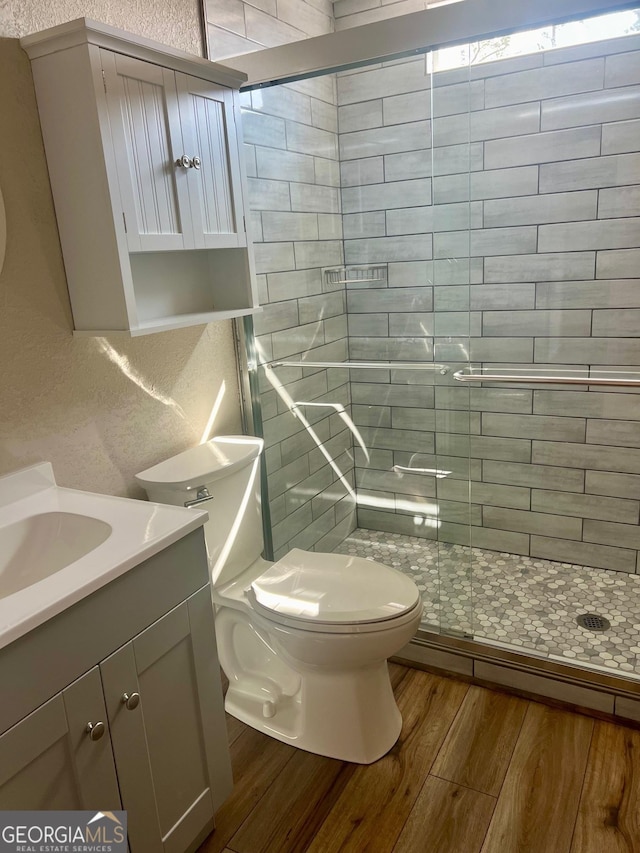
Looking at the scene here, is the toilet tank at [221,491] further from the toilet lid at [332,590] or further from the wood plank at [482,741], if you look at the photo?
the wood plank at [482,741]

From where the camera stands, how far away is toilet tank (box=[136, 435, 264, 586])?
1.84 metres

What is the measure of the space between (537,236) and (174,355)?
5.19 ft

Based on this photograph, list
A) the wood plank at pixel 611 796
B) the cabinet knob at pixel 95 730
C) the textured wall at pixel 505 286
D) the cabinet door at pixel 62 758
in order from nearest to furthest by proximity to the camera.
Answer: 1. the cabinet door at pixel 62 758
2. the cabinet knob at pixel 95 730
3. the wood plank at pixel 611 796
4. the textured wall at pixel 505 286

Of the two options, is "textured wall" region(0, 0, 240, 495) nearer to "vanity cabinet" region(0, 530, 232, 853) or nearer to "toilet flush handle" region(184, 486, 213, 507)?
"toilet flush handle" region(184, 486, 213, 507)

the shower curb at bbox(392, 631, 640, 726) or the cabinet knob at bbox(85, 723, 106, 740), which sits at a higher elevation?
→ the cabinet knob at bbox(85, 723, 106, 740)

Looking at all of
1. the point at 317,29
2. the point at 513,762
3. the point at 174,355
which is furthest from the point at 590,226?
the point at 513,762

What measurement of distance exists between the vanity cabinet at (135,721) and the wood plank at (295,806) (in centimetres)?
12

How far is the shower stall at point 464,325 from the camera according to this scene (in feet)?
7.57

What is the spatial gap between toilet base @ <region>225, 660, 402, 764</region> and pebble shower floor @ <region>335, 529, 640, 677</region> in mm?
446

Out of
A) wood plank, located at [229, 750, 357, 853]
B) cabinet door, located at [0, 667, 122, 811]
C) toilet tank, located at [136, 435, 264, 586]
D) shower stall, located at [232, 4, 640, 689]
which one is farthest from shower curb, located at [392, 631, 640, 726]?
cabinet door, located at [0, 667, 122, 811]

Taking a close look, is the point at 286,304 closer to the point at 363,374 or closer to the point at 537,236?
the point at 363,374

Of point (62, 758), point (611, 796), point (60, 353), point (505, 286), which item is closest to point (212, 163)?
point (60, 353)

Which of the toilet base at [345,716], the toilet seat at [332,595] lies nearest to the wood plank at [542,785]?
the toilet base at [345,716]

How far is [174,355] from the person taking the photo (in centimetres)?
205
